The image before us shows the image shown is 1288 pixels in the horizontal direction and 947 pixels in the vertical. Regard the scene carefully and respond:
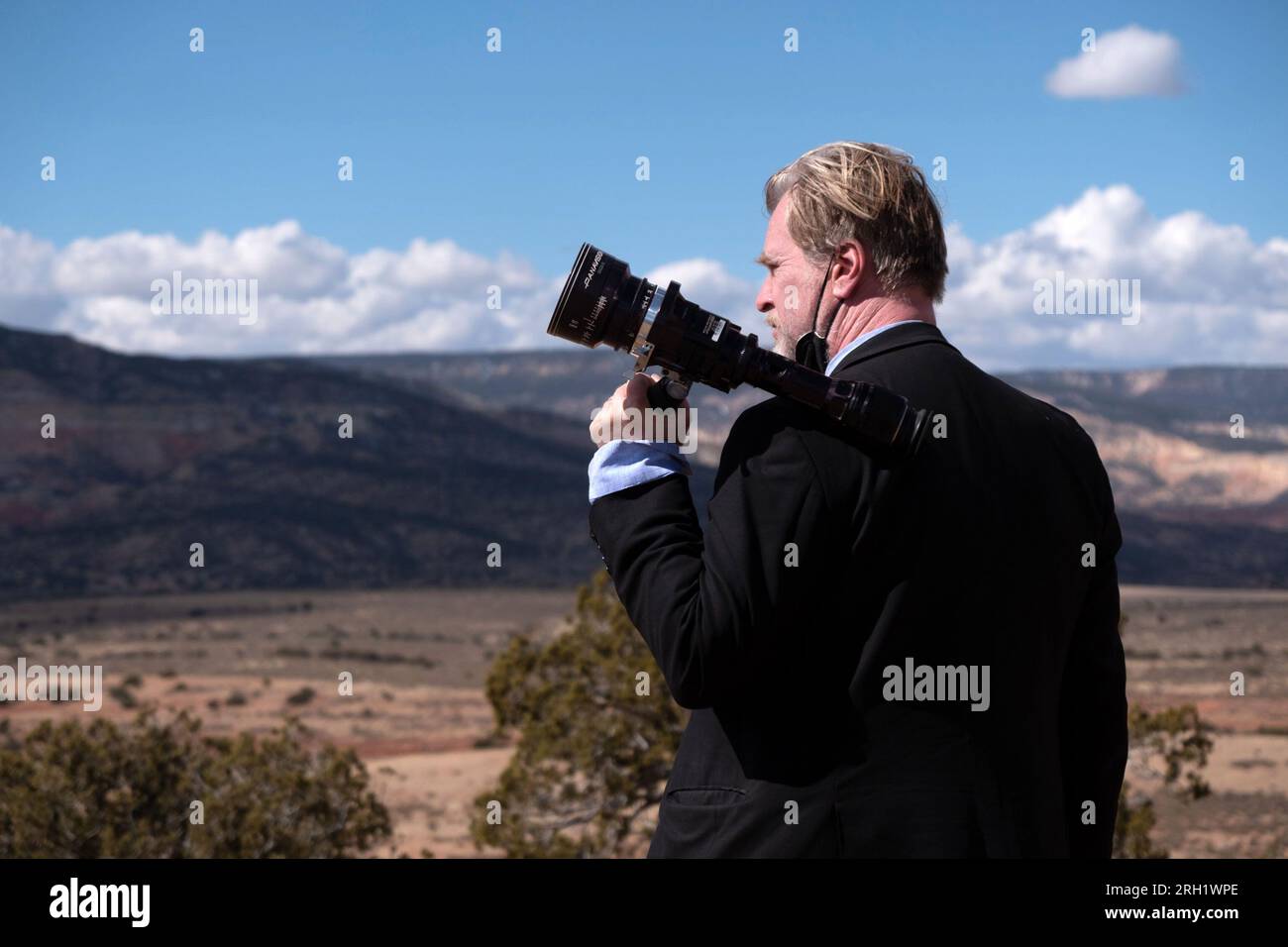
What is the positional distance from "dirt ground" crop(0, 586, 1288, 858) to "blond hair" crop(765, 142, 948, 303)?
43.1 ft

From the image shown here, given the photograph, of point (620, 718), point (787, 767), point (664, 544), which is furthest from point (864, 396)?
point (620, 718)

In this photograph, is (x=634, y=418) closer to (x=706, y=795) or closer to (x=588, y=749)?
(x=706, y=795)

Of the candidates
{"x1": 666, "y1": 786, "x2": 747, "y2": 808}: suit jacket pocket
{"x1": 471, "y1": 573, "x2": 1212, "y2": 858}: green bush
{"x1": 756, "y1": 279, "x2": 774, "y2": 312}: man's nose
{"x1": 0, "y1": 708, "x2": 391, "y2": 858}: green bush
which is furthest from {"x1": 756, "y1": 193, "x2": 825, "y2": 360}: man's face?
{"x1": 0, "y1": 708, "x2": 391, "y2": 858}: green bush

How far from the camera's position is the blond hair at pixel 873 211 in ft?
6.87

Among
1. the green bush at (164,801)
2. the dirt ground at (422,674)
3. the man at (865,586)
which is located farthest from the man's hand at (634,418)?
the dirt ground at (422,674)

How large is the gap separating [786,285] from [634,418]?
33 centimetres

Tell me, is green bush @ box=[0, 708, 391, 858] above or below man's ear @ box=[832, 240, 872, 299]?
below

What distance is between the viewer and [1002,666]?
202cm

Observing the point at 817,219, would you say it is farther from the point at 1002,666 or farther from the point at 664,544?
the point at 1002,666

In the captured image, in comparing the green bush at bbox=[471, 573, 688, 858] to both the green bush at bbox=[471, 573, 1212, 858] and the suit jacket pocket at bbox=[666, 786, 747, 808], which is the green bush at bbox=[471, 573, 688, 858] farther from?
the suit jacket pocket at bbox=[666, 786, 747, 808]

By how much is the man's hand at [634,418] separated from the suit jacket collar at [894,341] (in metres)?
0.26

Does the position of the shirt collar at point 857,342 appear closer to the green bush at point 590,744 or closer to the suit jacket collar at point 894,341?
the suit jacket collar at point 894,341

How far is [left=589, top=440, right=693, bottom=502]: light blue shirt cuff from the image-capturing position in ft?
6.82

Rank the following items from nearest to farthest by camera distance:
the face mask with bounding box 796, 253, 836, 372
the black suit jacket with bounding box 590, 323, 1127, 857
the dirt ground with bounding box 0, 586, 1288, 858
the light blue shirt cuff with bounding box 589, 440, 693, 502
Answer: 1. the black suit jacket with bounding box 590, 323, 1127, 857
2. the light blue shirt cuff with bounding box 589, 440, 693, 502
3. the face mask with bounding box 796, 253, 836, 372
4. the dirt ground with bounding box 0, 586, 1288, 858
